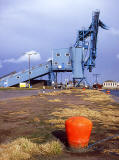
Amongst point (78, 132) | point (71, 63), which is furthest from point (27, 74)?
point (78, 132)

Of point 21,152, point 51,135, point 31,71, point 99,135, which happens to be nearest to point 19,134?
point 51,135

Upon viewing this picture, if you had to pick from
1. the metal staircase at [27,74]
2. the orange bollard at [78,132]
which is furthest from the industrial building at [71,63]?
the orange bollard at [78,132]

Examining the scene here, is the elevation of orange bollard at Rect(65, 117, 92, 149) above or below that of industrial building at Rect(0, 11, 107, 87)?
below

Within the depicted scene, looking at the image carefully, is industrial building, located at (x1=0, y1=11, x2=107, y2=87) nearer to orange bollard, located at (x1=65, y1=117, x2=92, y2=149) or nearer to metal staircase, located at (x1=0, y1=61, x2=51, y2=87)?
metal staircase, located at (x1=0, y1=61, x2=51, y2=87)

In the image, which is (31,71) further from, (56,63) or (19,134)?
(19,134)

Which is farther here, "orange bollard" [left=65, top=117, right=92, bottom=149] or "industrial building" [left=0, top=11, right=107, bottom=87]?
"industrial building" [left=0, top=11, right=107, bottom=87]

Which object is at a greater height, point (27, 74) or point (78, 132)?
point (27, 74)

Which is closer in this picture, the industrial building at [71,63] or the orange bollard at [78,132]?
the orange bollard at [78,132]

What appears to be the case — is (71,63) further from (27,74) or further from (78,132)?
(78,132)

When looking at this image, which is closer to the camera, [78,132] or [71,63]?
[78,132]

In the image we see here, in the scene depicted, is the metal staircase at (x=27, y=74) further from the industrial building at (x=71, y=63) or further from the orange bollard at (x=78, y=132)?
the orange bollard at (x=78, y=132)

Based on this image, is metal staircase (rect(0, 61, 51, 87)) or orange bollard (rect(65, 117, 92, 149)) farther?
metal staircase (rect(0, 61, 51, 87))

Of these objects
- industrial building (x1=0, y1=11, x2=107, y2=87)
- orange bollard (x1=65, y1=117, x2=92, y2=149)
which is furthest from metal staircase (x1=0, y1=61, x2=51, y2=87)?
orange bollard (x1=65, y1=117, x2=92, y2=149)

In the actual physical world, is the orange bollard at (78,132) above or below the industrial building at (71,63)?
below
